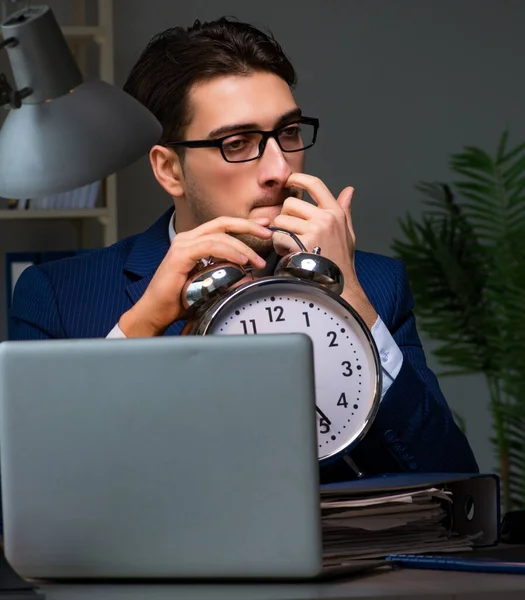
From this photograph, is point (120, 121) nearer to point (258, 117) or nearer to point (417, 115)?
point (258, 117)

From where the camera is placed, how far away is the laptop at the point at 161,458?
3.02 feet

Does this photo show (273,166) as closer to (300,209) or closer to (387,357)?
(300,209)

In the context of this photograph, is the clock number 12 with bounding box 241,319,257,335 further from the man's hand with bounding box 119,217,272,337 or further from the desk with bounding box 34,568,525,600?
the desk with bounding box 34,568,525,600

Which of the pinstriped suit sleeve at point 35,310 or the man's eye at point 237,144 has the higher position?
the man's eye at point 237,144

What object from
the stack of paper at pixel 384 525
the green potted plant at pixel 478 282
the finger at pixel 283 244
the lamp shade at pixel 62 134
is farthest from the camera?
the green potted plant at pixel 478 282

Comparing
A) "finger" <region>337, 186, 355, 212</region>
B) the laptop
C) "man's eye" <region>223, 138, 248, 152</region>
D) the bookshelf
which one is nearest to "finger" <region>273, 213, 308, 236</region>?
"finger" <region>337, 186, 355, 212</region>

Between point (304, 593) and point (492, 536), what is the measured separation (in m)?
0.44

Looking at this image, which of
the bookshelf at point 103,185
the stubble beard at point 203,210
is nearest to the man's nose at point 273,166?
the stubble beard at point 203,210

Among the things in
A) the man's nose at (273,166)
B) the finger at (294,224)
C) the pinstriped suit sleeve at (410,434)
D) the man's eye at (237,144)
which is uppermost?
the man's eye at (237,144)

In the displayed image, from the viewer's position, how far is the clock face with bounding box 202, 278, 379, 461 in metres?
1.30

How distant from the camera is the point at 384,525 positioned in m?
1.12

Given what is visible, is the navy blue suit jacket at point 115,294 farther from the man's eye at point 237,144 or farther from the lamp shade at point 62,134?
the lamp shade at point 62,134

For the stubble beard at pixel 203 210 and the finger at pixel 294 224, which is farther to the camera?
the stubble beard at pixel 203 210

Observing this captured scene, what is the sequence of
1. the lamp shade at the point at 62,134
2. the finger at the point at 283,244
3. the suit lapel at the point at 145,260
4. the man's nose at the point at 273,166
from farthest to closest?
the suit lapel at the point at 145,260 < the man's nose at the point at 273,166 < the finger at the point at 283,244 < the lamp shade at the point at 62,134
